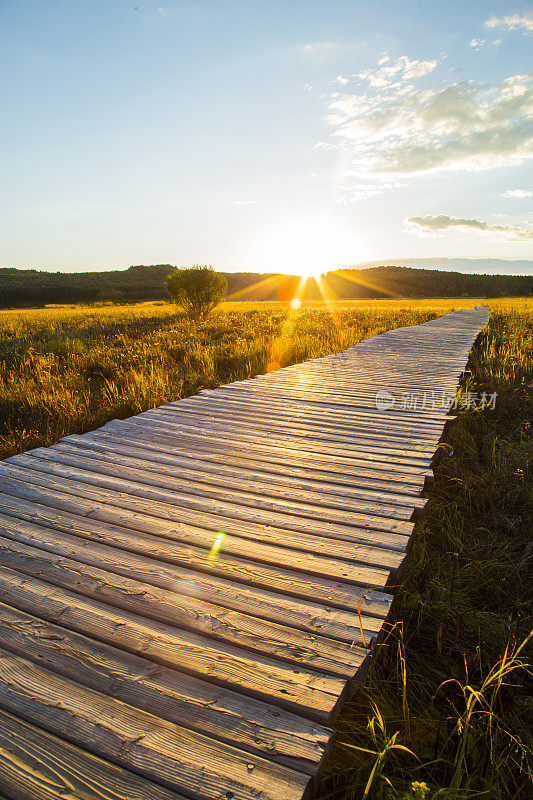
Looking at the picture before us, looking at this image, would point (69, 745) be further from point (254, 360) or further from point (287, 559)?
point (254, 360)

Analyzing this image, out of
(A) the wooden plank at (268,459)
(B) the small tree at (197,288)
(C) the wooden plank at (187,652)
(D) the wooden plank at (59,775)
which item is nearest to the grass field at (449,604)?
(C) the wooden plank at (187,652)

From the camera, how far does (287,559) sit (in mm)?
2271

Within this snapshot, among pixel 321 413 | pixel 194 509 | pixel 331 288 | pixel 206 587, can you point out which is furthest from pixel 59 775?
pixel 331 288

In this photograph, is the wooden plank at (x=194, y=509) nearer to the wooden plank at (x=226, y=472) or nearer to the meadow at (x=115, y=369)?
the wooden plank at (x=226, y=472)

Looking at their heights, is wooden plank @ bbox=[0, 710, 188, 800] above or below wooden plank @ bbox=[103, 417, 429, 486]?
below

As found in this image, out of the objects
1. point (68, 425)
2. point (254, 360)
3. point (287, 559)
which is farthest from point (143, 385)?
point (287, 559)

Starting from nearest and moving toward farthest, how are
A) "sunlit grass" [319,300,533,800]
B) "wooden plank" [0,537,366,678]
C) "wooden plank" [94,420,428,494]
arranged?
"sunlit grass" [319,300,533,800]
"wooden plank" [0,537,366,678]
"wooden plank" [94,420,428,494]

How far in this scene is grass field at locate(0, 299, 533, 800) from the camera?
1.52 m

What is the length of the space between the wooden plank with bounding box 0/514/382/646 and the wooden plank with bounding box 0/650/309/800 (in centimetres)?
57

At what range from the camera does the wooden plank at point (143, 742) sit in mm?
1243

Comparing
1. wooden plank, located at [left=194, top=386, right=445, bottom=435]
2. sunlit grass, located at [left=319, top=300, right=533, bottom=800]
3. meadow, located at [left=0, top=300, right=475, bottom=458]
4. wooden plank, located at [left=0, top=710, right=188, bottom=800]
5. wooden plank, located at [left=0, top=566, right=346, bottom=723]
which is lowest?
sunlit grass, located at [left=319, top=300, right=533, bottom=800]

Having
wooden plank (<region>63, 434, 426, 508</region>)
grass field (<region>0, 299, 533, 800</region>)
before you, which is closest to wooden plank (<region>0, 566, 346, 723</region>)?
grass field (<region>0, 299, 533, 800</region>)

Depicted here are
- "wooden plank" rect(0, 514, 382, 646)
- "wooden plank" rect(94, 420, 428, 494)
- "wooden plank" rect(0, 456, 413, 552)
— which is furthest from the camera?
"wooden plank" rect(94, 420, 428, 494)

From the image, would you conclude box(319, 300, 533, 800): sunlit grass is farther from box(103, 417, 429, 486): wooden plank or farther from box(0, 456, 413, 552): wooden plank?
box(103, 417, 429, 486): wooden plank
